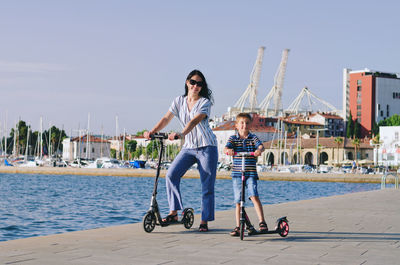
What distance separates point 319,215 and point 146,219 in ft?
14.5

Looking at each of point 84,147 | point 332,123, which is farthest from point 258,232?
point 84,147

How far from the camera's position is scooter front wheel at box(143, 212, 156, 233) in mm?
7844

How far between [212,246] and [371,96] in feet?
515

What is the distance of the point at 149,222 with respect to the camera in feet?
26.0

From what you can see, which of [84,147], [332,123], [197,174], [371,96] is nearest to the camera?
[197,174]

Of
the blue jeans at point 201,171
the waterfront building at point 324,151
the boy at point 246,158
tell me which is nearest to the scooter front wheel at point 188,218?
the blue jeans at point 201,171

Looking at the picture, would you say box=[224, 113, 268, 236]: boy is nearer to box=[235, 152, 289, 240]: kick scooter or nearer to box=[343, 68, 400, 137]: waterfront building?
box=[235, 152, 289, 240]: kick scooter

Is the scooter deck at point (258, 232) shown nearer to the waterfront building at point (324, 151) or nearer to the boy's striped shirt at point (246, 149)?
the boy's striped shirt at point (246, 149)

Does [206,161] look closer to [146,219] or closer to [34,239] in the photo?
[146,219]

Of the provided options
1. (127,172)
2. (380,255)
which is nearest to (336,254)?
(380,255)

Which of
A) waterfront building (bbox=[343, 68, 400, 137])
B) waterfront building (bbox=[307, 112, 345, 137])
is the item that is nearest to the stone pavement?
waterfront building (bbox=[343, 68, 400, 137])

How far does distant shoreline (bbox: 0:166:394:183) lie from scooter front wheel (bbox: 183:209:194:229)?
187 ft

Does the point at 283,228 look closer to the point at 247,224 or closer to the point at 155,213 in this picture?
the point at 247,224

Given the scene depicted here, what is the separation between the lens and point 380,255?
638 cm
